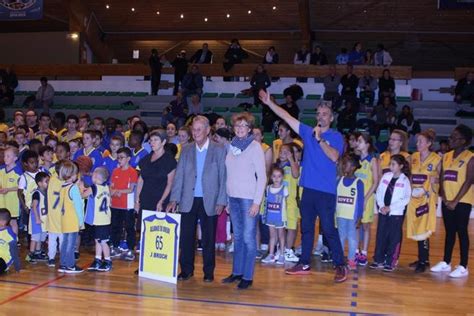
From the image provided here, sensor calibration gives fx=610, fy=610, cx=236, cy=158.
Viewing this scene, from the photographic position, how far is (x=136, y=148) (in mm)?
7633

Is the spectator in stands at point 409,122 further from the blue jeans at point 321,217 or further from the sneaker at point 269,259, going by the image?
the blue jeans at point 321,217

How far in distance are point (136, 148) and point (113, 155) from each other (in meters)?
0.32

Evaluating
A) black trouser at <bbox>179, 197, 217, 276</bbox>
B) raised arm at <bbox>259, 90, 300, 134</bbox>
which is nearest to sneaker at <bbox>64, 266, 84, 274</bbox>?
black trouser at <bbox>179, 197, 217, 276</bbox>

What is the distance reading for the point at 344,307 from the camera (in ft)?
17.8

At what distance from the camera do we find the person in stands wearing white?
22.2ft

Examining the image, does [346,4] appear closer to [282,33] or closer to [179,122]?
[282,33]

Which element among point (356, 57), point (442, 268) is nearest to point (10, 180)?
point (442, 268)

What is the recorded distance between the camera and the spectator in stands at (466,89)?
1551cm

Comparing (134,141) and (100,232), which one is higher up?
(134,141)

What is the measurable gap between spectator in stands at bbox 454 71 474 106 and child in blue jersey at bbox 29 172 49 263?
11955 millimetres

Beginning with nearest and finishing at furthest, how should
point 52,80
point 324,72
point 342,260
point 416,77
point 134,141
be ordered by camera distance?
point 342,260, point 134,141, point 324,72, point 416,77, point 52,80

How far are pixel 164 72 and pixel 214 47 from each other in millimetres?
4410

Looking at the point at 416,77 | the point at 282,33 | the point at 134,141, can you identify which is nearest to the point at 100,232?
the point at 134,141

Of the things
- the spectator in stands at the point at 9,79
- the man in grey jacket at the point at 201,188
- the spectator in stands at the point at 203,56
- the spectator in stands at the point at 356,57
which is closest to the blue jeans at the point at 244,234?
the man in grey jacket at the point at 201,188
